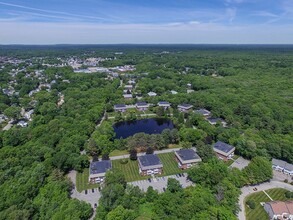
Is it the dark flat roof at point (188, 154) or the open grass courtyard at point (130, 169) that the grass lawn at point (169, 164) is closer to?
the open grass courtyard at point (130, 169)

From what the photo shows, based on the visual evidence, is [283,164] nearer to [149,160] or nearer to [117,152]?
[149,160]

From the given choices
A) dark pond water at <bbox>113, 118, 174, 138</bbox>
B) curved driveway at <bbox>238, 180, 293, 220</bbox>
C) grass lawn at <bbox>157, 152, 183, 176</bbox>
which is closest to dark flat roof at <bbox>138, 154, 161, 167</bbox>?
grass lawn at <bbox>157, 152, 183, 176</bbox>

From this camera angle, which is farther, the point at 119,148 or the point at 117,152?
the point at 119,148

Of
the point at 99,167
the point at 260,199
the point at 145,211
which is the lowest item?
the point at 260,199

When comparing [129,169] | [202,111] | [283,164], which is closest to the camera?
[283,164]

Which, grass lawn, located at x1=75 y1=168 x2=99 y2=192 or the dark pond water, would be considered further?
the dark pond water

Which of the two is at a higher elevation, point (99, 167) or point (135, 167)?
point (99, 167)

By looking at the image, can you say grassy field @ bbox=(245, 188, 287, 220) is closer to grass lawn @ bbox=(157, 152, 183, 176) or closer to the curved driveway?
the curved driveway

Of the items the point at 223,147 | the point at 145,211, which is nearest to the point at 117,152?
the point at 145,211
